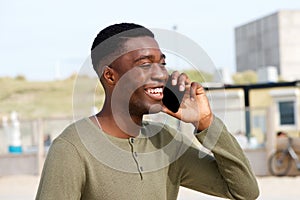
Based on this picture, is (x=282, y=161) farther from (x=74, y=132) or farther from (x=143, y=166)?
(x=74, y=132)

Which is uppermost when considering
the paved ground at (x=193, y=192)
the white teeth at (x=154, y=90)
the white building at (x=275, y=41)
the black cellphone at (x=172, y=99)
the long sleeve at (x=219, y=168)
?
the white building at (x=275, y=41)

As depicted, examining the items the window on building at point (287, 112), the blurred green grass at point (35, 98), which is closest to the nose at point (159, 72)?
the window on building at point (287, 112)

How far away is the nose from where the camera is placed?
2.15 metres

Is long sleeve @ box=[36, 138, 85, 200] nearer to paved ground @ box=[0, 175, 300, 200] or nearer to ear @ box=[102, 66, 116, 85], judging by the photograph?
ear @ box=[102, 66, 116, 85]

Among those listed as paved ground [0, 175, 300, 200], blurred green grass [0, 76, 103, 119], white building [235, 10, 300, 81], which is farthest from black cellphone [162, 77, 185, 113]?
Result: white building [235, 10, 300, 81]

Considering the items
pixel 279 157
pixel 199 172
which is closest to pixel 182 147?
pixel 199 172

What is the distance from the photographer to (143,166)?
226 centimetres

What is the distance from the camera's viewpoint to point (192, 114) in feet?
7.26

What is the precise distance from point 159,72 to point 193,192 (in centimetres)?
1123

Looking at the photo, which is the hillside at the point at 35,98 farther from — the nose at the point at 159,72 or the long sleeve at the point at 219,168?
the nose at the point at 159,72

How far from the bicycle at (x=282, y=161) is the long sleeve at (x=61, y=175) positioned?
13.7 m

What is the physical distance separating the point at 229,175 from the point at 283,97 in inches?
871

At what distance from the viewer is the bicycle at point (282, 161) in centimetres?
1557

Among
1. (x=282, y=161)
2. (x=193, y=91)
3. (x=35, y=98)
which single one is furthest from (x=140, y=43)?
(x=35, y=98)
